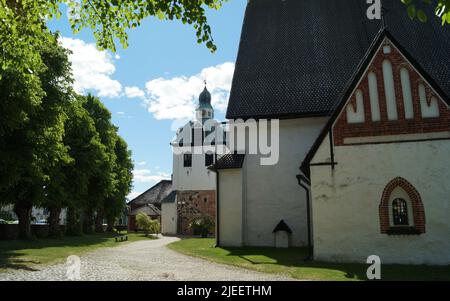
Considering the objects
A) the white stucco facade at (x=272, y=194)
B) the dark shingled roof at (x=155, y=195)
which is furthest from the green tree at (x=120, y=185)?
the white stucco facade at (x=272, y=194)

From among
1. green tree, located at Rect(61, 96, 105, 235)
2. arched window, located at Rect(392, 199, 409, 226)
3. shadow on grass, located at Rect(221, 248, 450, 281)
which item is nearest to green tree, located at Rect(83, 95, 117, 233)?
green tree, located at Rect(61, 96, 105, 235)

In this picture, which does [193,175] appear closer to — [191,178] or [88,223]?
[191,178]

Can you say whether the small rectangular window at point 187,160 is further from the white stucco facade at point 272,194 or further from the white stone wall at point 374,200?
the white stone wall at point 374,200

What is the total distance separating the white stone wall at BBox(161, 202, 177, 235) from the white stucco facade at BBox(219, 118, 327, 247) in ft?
86.3

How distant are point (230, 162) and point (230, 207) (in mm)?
2485

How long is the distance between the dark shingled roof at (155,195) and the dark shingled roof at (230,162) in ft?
116

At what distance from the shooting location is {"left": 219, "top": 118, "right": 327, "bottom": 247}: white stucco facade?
19672mm

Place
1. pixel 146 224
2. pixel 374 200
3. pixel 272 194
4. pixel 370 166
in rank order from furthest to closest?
pixel 146 224, pixel 272 194, pixel 370 166, pixel 374 200

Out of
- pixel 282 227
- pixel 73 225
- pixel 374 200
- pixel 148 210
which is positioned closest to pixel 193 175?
pixel 148 210

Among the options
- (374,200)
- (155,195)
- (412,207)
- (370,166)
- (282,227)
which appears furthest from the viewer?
(155,195)

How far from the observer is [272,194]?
20188 mm

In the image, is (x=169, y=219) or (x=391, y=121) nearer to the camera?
(x=391, y=121)

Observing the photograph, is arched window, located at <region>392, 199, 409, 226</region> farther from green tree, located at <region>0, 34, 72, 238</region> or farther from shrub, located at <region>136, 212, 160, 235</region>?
shrub, located at <region>136, 212, 160, 235</region>
